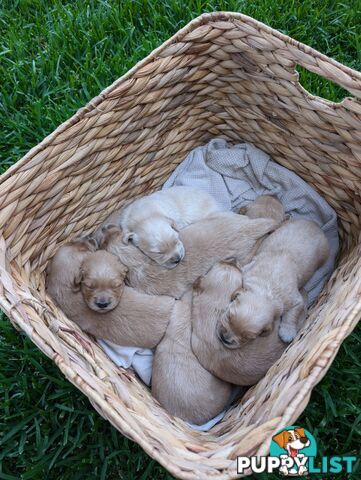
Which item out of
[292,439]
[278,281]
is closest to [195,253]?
[278,281]

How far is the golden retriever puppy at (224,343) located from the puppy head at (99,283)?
0.40m

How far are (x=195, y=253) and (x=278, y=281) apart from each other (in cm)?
46

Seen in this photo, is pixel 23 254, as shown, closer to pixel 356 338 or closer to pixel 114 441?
pixel 114 441

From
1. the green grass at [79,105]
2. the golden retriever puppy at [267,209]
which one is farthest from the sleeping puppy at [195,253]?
the green grass at [79,105]

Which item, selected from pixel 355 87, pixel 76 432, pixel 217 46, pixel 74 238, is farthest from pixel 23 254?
pixel 355 87

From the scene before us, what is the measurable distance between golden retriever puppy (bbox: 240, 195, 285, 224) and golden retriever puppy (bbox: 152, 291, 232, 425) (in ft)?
2.49

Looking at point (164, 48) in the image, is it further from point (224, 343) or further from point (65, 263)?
point (224, 343)

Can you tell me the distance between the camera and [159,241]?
2768 millimetres

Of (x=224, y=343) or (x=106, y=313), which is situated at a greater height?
(x=106, y=313)

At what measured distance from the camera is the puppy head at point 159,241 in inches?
108

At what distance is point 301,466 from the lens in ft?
6.55

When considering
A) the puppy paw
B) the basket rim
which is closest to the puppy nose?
the basket rim

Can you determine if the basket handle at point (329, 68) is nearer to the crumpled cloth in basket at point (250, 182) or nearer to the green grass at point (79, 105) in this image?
the crumpled cloth in basket at point (250, 182)

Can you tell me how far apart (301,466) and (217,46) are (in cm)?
199
